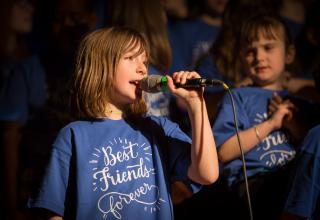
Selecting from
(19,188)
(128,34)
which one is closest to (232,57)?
(128,34)

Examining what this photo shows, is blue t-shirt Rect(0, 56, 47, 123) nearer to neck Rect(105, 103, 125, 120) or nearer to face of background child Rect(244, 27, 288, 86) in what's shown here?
neck Rect(105, 103, 125, 120)

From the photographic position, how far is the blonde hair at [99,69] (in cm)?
157

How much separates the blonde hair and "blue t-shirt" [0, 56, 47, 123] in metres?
0.81

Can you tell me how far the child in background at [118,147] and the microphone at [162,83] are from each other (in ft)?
0.07

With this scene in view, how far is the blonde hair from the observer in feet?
5.14

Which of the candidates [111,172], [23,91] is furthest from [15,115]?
[111,172]

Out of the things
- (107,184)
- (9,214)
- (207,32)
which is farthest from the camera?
(207,32)

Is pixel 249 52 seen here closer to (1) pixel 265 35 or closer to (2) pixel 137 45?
(1) pixel 265 35

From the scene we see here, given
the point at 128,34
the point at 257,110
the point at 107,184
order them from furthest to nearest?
the point at 257,110 < the point at 128,34 < the point at 107,184

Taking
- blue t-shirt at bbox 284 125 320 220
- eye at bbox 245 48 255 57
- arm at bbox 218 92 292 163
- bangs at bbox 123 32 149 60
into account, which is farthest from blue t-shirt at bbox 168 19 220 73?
blue t-shirt at bbox 284 125 320 220

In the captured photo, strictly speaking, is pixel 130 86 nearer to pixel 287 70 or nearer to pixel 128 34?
pixel 128 34

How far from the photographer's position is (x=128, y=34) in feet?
5.30

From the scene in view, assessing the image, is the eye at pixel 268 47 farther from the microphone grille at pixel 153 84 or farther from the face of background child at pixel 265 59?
the microphone grille at pixel 153 84

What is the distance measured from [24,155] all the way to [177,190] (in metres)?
0.79
